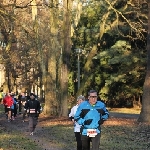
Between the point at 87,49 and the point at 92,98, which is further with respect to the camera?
the point at 87,49

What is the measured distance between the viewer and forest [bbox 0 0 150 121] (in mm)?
30750

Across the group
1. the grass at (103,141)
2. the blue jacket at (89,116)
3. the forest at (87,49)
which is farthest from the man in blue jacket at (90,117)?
the forest at (87,49)

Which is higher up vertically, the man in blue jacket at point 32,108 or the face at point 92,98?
the face at point 92,98

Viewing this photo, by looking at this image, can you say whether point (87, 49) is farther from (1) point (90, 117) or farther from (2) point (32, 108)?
(1) point (90, 117)

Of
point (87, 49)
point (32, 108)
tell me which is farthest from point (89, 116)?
point (87, 49)

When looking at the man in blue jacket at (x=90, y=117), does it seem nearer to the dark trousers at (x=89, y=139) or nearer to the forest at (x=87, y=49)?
the dark trousers at (x=89, y=139)

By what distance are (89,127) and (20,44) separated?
1916 inches

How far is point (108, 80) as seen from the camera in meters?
43.1

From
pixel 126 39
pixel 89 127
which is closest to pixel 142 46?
pixel 126 39

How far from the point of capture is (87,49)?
49.9 metres

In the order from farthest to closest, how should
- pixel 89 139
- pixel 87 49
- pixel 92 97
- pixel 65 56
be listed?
pixel 87 49 < pixel 65 56 < pixel 89 139 < pixel 92 97

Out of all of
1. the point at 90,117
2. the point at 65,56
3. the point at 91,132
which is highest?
the point at 65,56

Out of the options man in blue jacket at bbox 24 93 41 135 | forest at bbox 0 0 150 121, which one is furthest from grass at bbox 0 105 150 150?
forest at bbox 0 0 150 121

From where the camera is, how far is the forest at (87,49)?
30.8m
